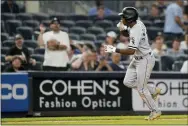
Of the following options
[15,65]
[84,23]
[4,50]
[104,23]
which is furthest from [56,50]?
[104,23]

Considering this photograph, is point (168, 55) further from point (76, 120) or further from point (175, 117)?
point (76, 120)

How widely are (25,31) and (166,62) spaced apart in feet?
12.4

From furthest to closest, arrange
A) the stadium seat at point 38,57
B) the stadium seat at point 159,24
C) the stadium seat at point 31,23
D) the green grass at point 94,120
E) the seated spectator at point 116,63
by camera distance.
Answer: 1. the stadium seat at point 159,24
2. the stadium seat at point 31,23
3. the stadium seat at point 38,57
4. the seated spectator at point 116,63
5. the green grass at point 94,120

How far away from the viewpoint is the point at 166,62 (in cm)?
1544

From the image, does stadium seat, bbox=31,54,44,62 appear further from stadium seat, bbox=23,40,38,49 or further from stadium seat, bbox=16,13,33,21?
stadium seat, bbox=16,13,33,21

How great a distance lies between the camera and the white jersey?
10.9m

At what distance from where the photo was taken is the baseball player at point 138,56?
429 inches

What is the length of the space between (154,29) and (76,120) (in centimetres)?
651

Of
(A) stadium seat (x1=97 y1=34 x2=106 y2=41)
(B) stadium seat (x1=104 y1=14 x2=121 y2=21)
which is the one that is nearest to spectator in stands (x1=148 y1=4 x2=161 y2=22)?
(B) stadium seat (x1=104 y1=14 x2=121 y2=21)

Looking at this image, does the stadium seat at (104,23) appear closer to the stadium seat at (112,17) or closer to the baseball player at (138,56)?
the stadium seat at (112,17)

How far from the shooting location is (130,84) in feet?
37.0

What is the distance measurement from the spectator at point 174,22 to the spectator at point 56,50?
4.00 meters

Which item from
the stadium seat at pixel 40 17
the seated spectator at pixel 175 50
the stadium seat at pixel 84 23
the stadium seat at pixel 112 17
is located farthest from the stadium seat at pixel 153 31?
the stadium seat at pixel 40 17

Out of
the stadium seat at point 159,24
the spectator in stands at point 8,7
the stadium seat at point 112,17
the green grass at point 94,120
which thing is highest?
the spectator in stands at point 8,7
